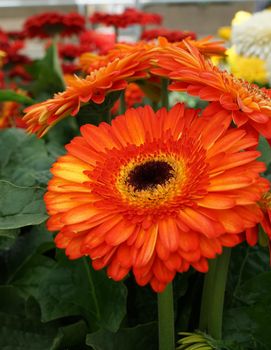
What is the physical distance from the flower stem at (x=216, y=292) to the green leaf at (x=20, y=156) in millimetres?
292

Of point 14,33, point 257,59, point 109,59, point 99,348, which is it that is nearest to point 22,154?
point 109,59

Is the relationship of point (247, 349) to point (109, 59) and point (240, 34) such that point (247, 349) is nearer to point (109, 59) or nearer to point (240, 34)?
point (109, 59)

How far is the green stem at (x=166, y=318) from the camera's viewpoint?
393 mm

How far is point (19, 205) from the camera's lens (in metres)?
0.48

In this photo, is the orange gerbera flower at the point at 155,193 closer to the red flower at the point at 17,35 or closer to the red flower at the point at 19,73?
the red flower at the point at 19,73

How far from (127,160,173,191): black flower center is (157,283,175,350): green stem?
0.24 feet

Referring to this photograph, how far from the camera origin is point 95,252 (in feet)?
1.11

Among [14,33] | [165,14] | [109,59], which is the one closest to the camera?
[109,59]

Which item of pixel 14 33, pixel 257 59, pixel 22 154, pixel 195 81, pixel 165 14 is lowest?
pixel 195 81

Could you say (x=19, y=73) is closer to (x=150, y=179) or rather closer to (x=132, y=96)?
(x=132, y=96)

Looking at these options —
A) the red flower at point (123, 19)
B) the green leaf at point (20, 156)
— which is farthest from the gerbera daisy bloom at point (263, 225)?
the red flower at point (123, 19)

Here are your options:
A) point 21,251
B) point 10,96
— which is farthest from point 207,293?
point 10,96

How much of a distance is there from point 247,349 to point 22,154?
0.40 m

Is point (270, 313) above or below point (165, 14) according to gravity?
below
